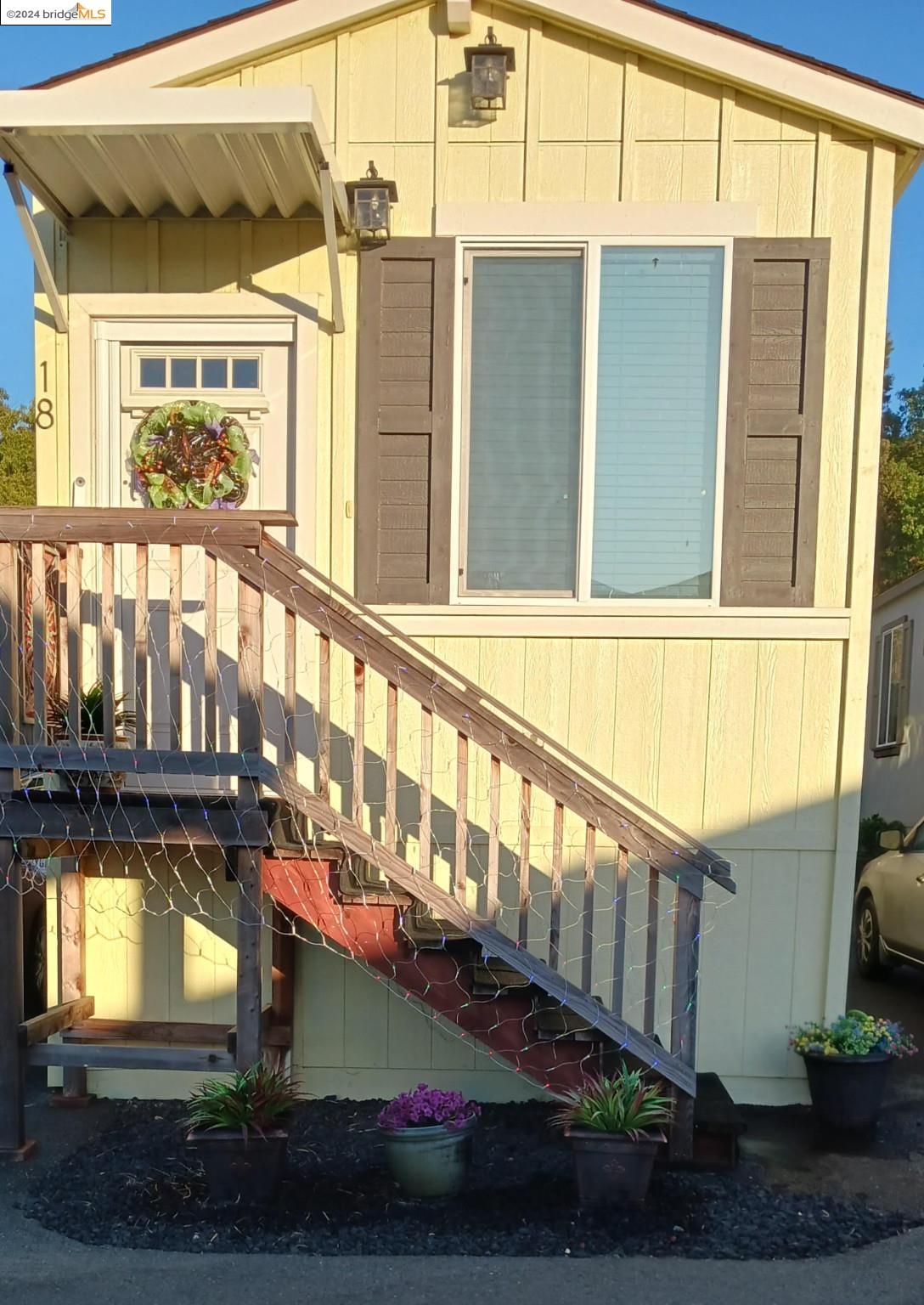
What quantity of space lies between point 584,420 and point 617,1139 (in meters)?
3.03

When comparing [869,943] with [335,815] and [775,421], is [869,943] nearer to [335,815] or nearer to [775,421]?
[775,421]

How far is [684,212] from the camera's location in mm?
4770

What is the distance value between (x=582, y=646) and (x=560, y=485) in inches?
30.0

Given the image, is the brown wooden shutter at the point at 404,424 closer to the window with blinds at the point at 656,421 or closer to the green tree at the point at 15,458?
the window with blinds at the point at 656,421

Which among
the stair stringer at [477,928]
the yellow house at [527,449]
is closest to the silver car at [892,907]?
the yellow house at [527,449]

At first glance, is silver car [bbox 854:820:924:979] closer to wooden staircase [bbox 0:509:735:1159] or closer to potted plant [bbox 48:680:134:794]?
wooden staircase [bbox 0:509:735:1159]

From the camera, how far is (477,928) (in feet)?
13.0

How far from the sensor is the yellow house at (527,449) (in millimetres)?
4762

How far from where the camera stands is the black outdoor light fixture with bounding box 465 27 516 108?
4.66 m

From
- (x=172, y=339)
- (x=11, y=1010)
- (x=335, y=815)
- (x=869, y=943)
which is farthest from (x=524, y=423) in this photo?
(x=869, y=943)

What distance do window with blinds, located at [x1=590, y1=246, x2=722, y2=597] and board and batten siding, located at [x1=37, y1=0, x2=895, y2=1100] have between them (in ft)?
0.86

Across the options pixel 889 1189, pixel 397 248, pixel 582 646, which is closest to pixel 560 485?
pixel 582 646

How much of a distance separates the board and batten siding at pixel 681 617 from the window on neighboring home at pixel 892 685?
237 inches

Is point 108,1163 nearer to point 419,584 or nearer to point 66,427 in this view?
point 419,584
